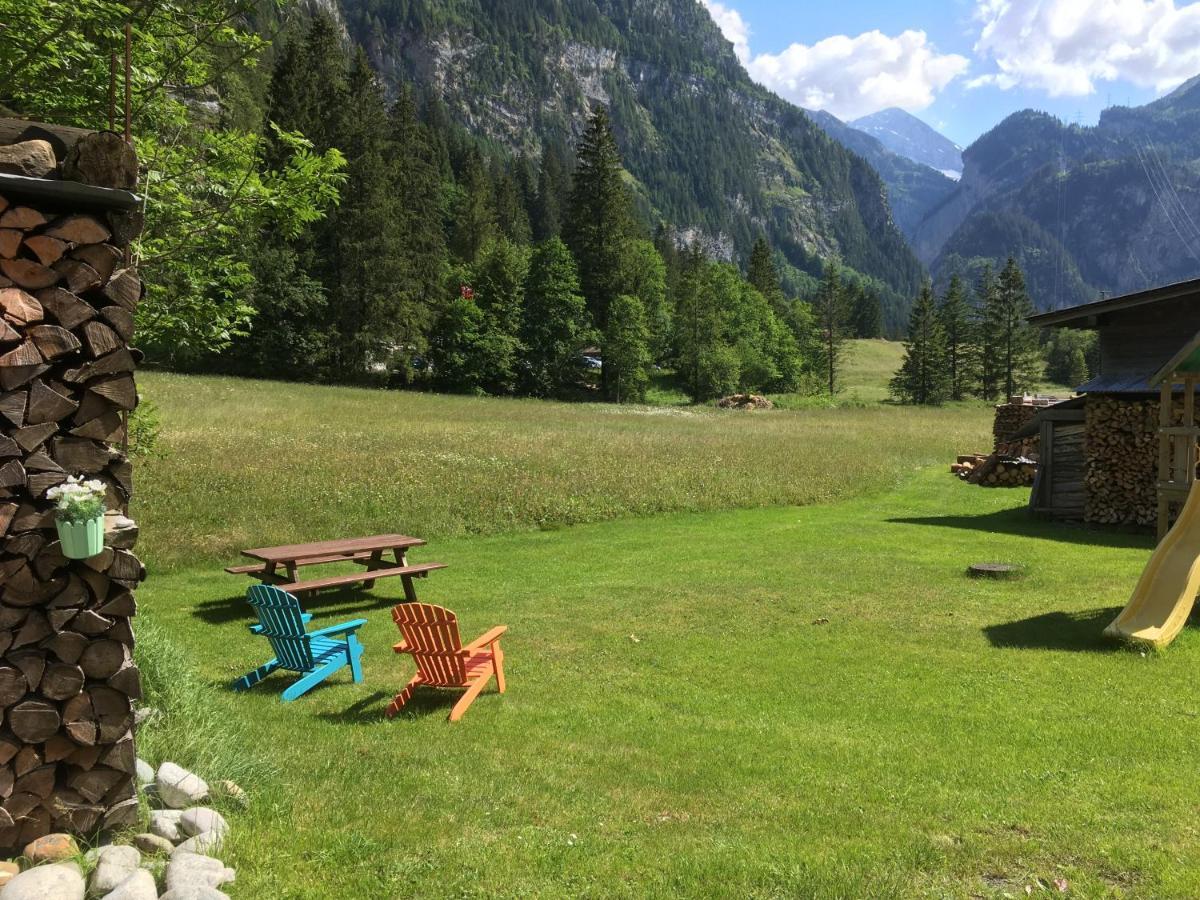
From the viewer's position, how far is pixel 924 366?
81.3m

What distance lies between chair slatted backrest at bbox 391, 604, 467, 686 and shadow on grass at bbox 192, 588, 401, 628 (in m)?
3.78

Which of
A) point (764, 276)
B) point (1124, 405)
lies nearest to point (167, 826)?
point (1124, 405)

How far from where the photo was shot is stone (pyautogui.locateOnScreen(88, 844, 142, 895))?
389cm

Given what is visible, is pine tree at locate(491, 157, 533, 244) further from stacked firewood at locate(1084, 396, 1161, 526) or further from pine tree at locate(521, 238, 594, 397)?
stacked firewood at locate(1084, 396, 1161, 526)

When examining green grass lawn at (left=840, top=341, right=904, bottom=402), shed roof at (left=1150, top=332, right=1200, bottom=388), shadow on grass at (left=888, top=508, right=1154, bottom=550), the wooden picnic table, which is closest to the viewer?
shed roof at (left=1150, top=332, right=1200, bottom=388)

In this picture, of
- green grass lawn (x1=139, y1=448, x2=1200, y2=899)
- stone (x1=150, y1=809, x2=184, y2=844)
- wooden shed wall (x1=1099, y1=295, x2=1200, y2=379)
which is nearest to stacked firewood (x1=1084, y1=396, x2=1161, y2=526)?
wooden shed wall (x1=1099, y1=295, x2=1200, y2=379)

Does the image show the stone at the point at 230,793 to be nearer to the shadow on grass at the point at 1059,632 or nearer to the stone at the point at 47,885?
the stone at the point at 47,885

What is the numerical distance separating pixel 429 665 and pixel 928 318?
280 ft

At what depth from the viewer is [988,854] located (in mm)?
4562

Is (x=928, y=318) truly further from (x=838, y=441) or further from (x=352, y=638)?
(x=352, y=638)

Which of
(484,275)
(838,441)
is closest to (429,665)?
(838,441)

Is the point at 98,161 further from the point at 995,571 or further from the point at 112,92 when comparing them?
the point at 995,571

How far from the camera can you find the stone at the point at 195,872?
12.8ft

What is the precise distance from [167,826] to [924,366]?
84.7 m
